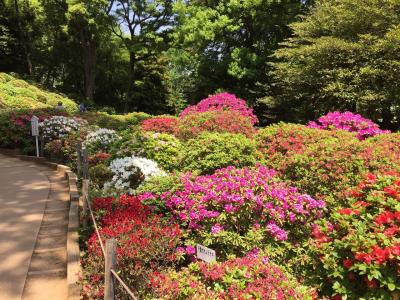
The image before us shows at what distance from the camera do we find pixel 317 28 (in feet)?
56.7

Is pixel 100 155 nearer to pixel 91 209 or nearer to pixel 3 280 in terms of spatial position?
pixel 91 209

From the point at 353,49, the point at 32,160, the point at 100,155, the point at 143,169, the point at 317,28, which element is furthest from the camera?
the point at 317,28

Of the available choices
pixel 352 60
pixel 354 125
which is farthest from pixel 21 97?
pixel 354 125

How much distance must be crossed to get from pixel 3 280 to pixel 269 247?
281 cm

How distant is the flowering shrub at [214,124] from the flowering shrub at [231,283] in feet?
17.5

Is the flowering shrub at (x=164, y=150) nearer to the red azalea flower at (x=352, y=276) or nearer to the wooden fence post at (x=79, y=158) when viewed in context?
the wooden fence post at (x=79, y=158)

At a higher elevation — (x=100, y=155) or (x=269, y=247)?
(x=100, y=155)

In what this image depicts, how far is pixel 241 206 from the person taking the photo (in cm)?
458

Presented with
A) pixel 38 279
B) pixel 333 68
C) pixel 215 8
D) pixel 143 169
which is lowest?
pixel 38 279

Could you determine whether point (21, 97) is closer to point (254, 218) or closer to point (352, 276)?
point (254, 218)

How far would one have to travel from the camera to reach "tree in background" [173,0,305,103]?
73.1 ft

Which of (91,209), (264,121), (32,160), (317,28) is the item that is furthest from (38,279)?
(264,121)

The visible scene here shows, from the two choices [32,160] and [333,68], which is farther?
[333,68]

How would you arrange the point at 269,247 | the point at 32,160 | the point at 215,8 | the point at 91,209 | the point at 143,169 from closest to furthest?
1. the point at 269,247
2. the point at 91,209
3. the point at 143,169
4. the point at 32,160
5. the point at 215,8
